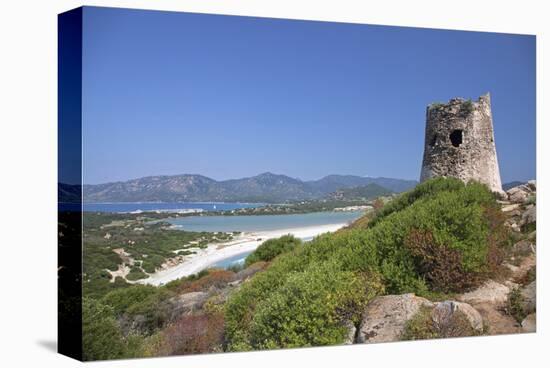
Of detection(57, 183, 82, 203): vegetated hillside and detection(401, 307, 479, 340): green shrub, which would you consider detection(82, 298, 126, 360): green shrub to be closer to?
detection(57, 183, 82, 203): vegetated hillside

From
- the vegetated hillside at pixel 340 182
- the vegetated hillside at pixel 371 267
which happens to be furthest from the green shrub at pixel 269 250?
the vegetated hillside at pixel 340 182

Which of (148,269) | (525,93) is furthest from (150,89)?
(525,93)

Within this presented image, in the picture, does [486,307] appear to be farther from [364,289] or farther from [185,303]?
[185,303]

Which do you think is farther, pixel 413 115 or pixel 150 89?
pixel 413 115

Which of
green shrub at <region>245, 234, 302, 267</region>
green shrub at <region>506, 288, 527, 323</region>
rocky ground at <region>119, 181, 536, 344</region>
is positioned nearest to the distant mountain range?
green shrub at <region>245, 234, 302, 267</region>

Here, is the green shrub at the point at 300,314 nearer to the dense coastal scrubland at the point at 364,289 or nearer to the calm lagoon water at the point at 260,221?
the dense coastal scrubland at the point at 364,289

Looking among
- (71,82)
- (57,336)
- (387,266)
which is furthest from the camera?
(387,266)

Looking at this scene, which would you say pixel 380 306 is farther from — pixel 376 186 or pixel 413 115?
pixel 413 115
